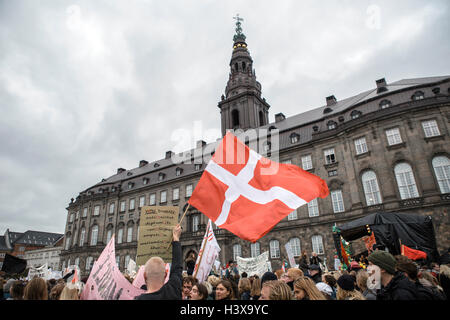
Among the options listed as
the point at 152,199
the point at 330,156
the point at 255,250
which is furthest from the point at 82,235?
the point at 330,156

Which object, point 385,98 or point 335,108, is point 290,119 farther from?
point 385,98

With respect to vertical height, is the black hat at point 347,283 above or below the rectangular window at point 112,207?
below

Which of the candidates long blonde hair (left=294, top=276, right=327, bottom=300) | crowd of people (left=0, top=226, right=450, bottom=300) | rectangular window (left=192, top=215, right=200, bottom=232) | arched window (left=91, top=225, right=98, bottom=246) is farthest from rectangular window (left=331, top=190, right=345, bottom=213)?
arched window (left=91, top=225, right=98, bottom=246)

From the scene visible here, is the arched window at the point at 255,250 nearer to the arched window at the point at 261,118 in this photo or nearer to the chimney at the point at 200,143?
the arched window at the point at 261,118

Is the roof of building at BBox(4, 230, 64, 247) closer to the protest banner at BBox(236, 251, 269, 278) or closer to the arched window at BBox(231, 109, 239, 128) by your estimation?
the arched window at BBox(231, 109, 239, 128)

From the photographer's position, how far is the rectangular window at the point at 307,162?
103ft

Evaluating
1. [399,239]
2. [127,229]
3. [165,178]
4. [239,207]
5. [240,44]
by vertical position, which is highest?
[240,44]

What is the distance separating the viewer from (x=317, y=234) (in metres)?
28.0

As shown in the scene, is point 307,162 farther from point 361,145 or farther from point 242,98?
point 242,98

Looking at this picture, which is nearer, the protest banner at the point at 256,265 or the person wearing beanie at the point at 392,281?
the person wearing beanie at the point at 392,281

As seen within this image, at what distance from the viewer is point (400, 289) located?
11.4 feet

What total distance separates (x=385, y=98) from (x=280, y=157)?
13.0 metres

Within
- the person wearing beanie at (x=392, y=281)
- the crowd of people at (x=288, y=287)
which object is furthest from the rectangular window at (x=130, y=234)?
the person wearing beanie at (x=392, y=281)
